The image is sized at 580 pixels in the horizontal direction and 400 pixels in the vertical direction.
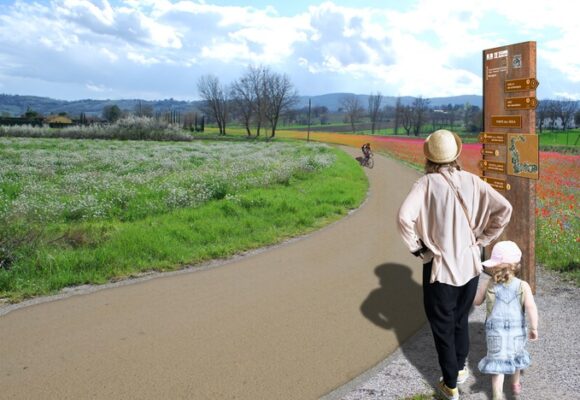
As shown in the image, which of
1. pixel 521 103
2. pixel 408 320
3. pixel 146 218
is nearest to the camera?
pixel 408 320

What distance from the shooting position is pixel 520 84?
6406 mm

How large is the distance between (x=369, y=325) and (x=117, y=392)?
8.83 feet

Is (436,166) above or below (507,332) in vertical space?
above

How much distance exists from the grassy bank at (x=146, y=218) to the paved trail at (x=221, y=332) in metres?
0.77

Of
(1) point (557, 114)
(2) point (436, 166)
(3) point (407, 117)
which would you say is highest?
(3) point (407, 117)

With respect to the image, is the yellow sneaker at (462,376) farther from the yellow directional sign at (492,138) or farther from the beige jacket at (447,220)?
the yellow directional sign at (492,138)

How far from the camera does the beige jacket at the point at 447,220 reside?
3926 millimetres

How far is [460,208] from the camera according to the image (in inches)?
156

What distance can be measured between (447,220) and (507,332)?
977 millimetres

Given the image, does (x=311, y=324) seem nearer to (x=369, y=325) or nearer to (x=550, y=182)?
(x=369, y=325)

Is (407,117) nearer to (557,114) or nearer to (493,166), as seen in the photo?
(557,114)

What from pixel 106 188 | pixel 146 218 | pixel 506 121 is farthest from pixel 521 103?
pixel 106 188

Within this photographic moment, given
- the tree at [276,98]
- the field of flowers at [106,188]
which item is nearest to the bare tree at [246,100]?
the tree at [276,98]

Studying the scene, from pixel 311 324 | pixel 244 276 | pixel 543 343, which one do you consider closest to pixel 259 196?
pixel 244 276
